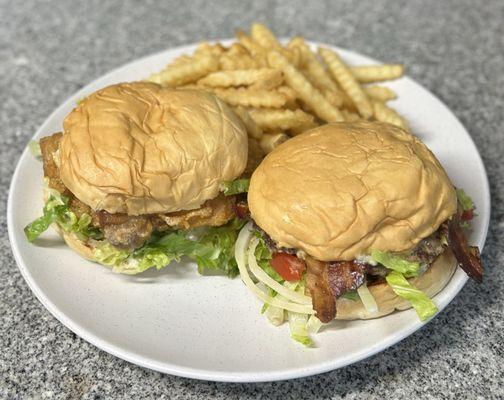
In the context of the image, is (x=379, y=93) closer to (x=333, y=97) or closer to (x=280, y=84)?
(x=333, y=97)

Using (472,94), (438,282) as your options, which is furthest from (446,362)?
(472,94)

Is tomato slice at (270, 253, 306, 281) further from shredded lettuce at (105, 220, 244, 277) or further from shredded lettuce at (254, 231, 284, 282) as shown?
shredded lettuce at (105, 220, 244, 277)

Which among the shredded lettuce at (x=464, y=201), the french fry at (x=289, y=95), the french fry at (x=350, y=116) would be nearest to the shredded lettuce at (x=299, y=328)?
the shredded lettuce at (x=464, y=201)

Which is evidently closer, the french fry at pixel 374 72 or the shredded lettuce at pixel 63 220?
the shredded lettuce at pixel 63 220

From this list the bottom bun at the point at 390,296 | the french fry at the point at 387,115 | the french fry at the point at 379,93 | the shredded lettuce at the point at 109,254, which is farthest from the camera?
the french fry at the point at 379,93

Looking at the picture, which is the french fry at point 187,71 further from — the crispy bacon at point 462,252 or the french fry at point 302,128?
the crispy bacon at point 462,252

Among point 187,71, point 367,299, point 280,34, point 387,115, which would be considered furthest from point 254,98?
point 280,34
